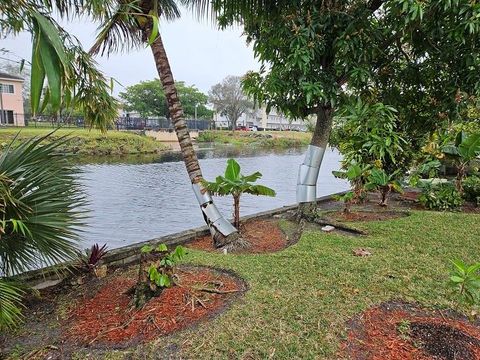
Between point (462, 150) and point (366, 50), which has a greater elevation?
point (366, 50)

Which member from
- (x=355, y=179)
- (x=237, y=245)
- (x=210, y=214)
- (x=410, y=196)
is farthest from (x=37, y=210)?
(x=410, y=196)

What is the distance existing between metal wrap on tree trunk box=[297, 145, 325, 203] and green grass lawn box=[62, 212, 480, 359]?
919 mm

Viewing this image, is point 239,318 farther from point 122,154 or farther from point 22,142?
point 122,154

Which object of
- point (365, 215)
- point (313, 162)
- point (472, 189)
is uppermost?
point (313, 162)

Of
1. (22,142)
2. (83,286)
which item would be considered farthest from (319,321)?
(22,142)

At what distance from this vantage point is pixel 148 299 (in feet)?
9.82

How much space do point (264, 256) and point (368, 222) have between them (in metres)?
2.47

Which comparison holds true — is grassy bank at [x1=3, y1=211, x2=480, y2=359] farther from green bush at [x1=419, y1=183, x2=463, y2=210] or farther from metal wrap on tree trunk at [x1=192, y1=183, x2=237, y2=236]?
green bush at [x1=419, y1=183, x2=463, y2=210]

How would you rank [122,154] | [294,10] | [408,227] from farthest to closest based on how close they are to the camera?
[122,154] → [408,227] → [294,10]

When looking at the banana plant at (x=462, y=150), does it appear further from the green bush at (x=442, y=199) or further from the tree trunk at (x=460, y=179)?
the green bush at (x=442, y=199)

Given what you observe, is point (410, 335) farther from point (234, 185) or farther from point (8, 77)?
point (8, 77)

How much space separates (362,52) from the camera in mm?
4488

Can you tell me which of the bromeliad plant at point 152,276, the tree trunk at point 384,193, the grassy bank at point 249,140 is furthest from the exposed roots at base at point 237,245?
the grassy bank at point 249,140

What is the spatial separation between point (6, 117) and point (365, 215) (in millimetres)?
31771
